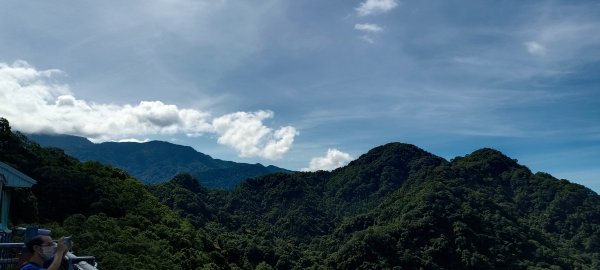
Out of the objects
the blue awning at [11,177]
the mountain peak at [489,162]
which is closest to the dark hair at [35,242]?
the blue awning at [11,177]

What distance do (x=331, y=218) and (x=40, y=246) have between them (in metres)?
124

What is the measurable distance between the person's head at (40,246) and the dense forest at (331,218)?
16766mm

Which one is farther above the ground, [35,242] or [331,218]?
[35,242]

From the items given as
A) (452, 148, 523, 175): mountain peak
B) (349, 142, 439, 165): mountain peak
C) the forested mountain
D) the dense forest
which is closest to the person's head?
the dense forest

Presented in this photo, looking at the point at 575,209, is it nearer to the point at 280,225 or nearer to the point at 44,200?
the point at 280,225

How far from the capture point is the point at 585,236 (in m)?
90.8

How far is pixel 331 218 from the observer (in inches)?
4941

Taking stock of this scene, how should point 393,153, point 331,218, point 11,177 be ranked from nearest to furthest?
point 11,177 < point 331,218 < point 393,153

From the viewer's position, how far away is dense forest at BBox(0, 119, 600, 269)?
103 ft

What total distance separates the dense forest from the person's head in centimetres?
1677

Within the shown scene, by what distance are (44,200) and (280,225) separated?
276ft

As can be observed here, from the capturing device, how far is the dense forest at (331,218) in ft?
103

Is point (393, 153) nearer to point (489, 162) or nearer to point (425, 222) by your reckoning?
point (489, 162)

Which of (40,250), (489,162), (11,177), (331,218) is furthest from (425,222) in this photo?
(40,250)
